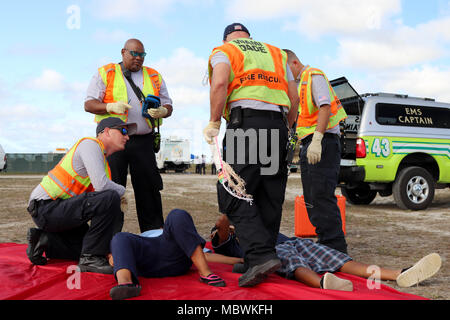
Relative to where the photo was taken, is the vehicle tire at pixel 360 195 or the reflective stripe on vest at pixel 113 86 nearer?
the reflective stripe on vest at pixel 113 86

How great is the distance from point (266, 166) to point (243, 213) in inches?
14.8

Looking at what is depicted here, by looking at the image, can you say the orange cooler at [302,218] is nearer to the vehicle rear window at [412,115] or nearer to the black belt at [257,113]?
the black belt at [257,113]

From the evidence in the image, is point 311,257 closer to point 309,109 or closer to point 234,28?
point 309,109

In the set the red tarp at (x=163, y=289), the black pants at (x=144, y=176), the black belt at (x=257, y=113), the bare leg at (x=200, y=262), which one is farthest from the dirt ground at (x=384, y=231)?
the black belt at (x=257, y=113)

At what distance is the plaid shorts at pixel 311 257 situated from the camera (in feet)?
10.2

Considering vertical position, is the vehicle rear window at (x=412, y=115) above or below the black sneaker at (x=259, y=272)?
above

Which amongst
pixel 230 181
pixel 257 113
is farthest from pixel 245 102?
Result: pixel 230 181

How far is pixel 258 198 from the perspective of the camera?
3.09 m

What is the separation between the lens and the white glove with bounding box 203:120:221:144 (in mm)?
2900

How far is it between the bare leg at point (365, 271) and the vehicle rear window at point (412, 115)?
18.5ft
